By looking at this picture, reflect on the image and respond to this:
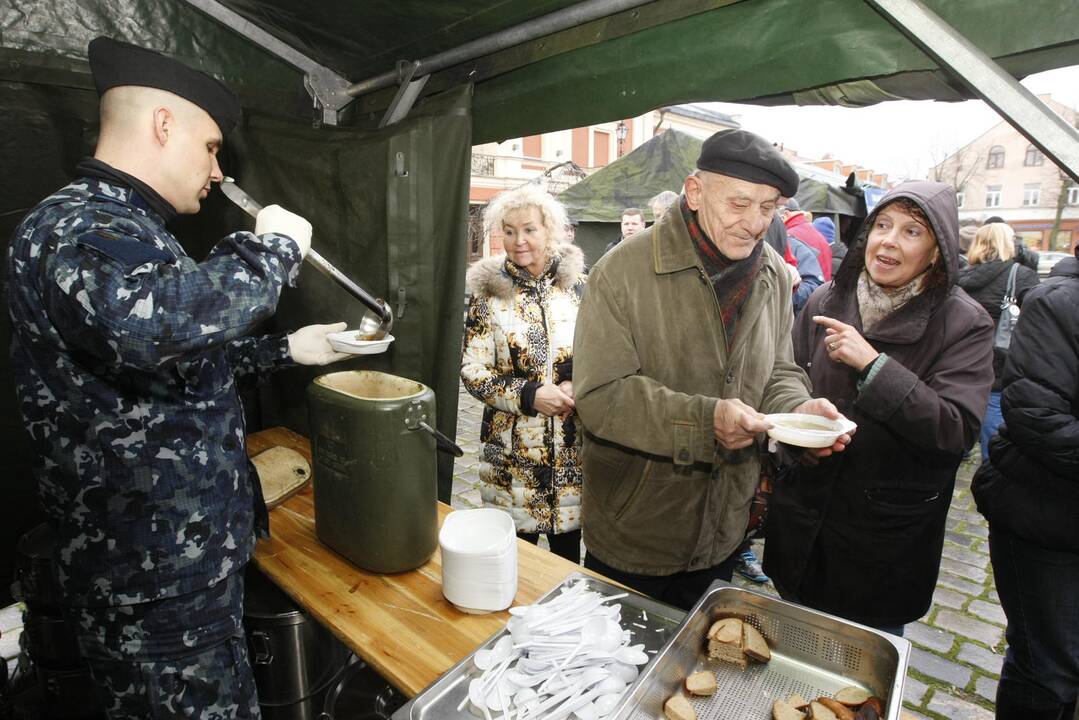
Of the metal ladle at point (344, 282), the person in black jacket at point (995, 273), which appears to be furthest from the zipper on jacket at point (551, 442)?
the person in black jacket at point (995, 273)

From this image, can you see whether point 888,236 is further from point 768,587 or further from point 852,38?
point 768,587

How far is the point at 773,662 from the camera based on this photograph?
1.43 metres

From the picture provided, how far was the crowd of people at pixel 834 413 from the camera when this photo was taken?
1919 millimetres

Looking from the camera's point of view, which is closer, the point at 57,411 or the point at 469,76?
the point at 57,411

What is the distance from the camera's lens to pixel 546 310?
9.16 ft

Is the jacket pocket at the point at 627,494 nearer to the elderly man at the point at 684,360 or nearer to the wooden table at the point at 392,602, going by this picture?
the elderly man at the point at 684,360

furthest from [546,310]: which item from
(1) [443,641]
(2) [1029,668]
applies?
(2) [1029,668]

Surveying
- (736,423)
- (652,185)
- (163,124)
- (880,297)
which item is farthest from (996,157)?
(163,124)

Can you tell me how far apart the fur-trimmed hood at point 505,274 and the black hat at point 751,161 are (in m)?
1.05

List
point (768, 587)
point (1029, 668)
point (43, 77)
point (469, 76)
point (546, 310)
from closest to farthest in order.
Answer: point (1029, 668) < point (469, 76) < point (43, 77) < point (546, 310) < point (768, 587)

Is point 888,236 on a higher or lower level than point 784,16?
lower

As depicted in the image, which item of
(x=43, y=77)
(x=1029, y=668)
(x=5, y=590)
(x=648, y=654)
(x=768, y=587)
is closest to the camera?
(x=648, y=654)

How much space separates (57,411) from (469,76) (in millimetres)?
1811

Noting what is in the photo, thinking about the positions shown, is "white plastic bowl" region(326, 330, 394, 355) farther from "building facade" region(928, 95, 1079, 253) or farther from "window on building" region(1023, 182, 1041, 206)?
"window on building" region(1023, 182, 1041, 206)
